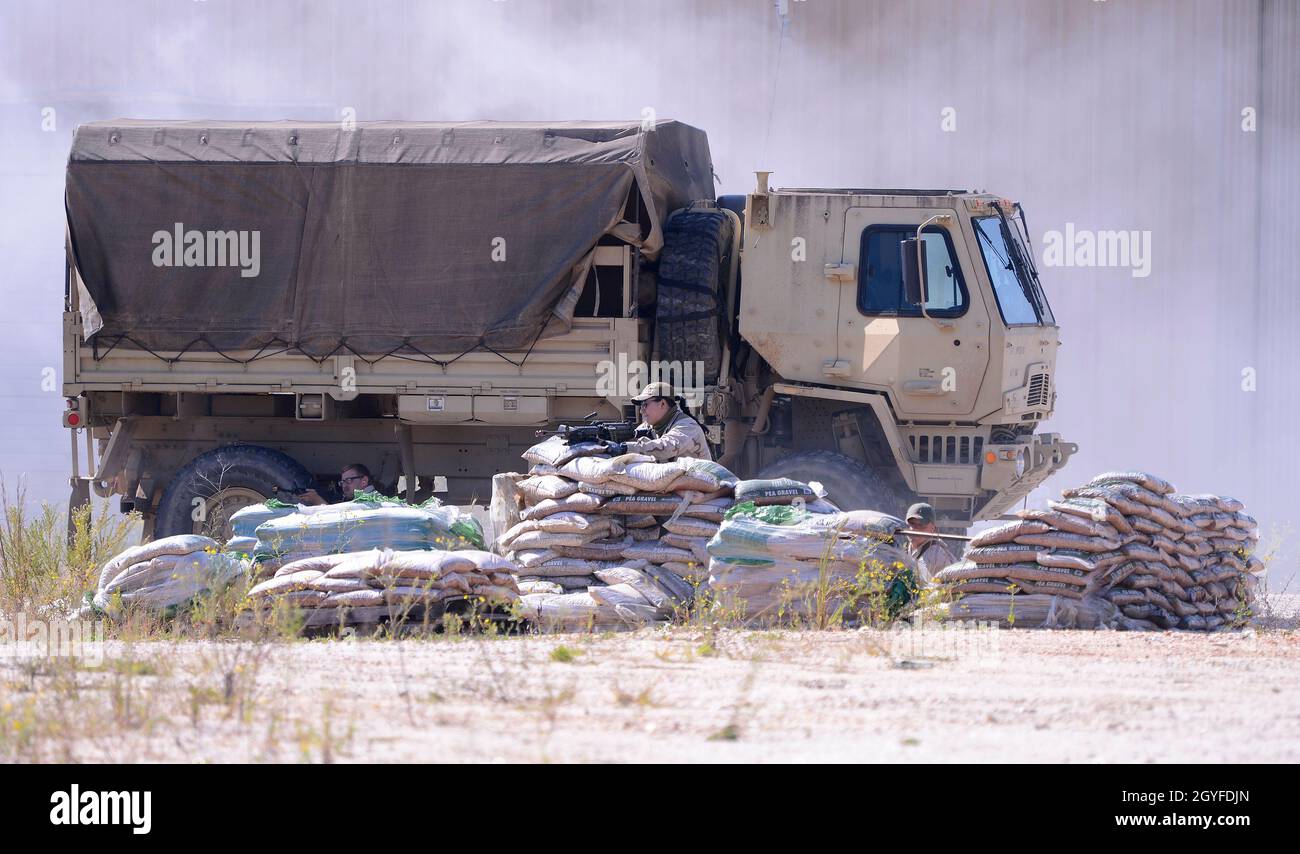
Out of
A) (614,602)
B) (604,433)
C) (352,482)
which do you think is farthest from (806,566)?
(352,482)

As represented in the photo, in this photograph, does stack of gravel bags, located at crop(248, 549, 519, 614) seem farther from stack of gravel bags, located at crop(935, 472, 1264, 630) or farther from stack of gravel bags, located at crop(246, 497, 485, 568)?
stack of gravel bags, located at crop(935, 472, 1264, 630)

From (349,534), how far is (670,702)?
3.95 meters

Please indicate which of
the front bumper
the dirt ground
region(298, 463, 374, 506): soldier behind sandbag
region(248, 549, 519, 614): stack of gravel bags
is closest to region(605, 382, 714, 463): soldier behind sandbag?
region(248, 549, 519, 614): stack of gravel bags

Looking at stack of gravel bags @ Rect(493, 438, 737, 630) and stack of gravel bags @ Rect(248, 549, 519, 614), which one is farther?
stack of gravel bags @ Rect(493, 438, 737, 630)

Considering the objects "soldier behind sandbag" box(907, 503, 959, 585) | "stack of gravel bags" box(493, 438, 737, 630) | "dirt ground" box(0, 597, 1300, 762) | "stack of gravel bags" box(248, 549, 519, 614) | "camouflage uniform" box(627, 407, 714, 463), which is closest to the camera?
"dirt ground" box(0, 597, 1300, 762)

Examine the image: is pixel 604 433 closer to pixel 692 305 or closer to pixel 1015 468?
pixel 692 305

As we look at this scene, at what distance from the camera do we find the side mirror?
10.5m

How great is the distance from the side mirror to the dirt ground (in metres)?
3.82

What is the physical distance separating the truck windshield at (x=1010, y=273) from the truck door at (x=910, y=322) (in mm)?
187

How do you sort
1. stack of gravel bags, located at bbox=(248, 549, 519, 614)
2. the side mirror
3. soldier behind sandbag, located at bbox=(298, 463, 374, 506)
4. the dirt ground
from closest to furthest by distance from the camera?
the dirt ground, stack of gravel bags, located at bbox=(248, 549, 519, 614), the side mirror, soldier behind sandbag, located at bbox=(298, 463, 374, 506)

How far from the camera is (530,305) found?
428 inches

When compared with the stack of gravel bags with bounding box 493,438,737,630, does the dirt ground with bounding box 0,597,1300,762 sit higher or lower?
lower

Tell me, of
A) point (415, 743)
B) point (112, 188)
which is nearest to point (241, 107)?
point (112, 188)
